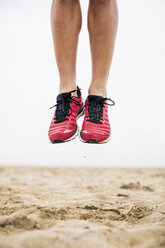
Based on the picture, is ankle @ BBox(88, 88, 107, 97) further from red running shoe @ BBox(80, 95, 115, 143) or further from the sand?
the sand

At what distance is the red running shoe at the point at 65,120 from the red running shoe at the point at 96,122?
87 millimetres

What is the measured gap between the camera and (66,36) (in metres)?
1.44

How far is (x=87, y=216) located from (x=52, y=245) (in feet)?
1.82

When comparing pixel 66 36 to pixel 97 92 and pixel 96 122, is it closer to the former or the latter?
pixel 97 92

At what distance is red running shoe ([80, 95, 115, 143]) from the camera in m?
1.36

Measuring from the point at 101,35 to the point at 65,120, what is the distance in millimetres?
681

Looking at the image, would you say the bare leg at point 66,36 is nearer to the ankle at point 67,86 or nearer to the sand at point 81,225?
the ankle at point 67,86

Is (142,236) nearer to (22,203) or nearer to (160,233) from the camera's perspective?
(160,233)

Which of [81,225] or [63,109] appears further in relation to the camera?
[63,109]

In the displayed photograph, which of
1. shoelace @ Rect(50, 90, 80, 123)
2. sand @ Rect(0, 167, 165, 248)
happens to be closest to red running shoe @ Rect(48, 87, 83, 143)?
shoelace @ Rect(50, 90, 80, 123)

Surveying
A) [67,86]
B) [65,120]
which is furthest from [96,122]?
[67,86]

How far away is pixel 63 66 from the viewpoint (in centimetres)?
148

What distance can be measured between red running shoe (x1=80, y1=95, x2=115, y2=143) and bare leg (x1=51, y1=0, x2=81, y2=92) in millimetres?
217

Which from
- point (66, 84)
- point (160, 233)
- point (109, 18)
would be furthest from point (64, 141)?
point (109, 18)
